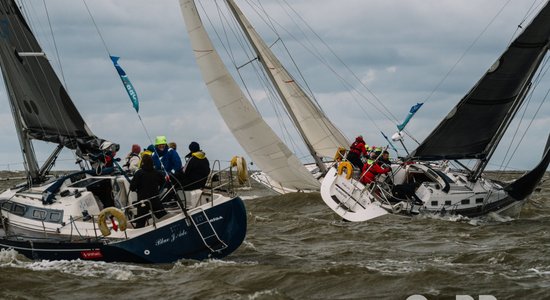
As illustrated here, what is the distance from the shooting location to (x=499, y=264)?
50.2 ft

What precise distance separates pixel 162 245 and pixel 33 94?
17.7 feet

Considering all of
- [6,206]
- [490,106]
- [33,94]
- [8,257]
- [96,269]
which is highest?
[33,94]

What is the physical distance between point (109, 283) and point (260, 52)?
1664 centimetres

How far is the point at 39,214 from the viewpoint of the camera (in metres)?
15.9

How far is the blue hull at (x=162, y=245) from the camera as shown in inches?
578

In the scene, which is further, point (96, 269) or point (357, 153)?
point (357, 153)

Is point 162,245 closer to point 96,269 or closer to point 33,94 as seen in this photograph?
point 96,269

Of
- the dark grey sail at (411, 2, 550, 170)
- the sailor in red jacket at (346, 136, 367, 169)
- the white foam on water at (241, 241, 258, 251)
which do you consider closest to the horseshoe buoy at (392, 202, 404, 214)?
the dark grey sail at (411, 2, 550, 170)

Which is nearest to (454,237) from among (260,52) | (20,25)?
(20,25)

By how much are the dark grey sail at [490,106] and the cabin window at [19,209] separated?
1143 cm

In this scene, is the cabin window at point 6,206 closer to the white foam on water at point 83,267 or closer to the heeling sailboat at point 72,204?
the heeling sailboat at point 72,204

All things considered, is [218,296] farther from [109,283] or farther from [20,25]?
[20,25]

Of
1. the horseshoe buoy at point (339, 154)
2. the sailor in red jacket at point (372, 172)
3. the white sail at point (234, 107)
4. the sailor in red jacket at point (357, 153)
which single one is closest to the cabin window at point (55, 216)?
the white sail at point (234, 107)

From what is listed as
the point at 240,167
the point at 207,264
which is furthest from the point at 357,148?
the point at 207,264
